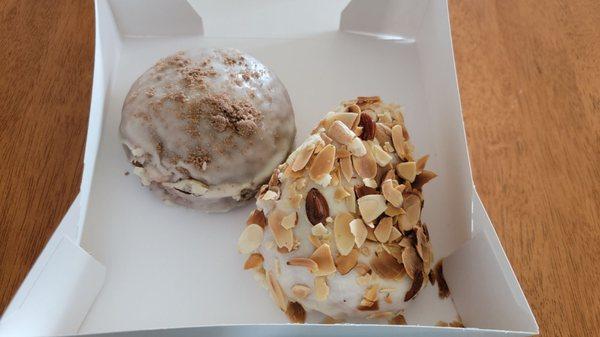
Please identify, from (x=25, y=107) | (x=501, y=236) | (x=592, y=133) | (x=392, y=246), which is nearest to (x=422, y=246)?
(x=392, y=246)

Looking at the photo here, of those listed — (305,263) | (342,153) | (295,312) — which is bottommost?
(295,312)

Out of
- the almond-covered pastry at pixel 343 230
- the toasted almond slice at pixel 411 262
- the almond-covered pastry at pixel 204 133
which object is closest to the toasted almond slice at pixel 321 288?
the almond-covered pastry at pixel 343 230

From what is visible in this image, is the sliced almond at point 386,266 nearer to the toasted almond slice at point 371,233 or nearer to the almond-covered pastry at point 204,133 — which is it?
the toasted almond slice at point 371,233

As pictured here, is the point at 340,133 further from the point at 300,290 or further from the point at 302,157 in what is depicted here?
the point at 300,290

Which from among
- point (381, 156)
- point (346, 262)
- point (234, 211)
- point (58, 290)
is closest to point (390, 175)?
point (381, 156)

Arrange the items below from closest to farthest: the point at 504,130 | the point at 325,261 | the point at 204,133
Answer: the point at 325,261
the point at 204,133
the point at 504,130
